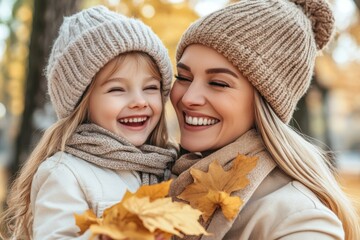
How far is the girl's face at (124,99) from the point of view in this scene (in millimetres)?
2734

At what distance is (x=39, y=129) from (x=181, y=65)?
2.65m

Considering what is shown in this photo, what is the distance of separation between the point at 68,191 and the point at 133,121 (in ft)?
1.74

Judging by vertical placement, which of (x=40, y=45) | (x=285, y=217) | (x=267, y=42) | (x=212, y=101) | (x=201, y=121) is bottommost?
(x=40, y=45)

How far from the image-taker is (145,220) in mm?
1793

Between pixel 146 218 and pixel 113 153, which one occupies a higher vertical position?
pixel 146 218

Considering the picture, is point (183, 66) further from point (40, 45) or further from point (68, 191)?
point (40, 45)

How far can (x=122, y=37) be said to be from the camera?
2.77m

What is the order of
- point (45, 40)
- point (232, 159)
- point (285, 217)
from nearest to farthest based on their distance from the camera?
point (285, 217), point (232, 159), point (45, 40)

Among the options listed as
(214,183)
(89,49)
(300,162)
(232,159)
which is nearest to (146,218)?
(214,183)

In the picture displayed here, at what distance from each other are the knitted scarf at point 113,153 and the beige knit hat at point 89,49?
7.7 inches

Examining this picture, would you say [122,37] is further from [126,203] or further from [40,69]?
[40,69]

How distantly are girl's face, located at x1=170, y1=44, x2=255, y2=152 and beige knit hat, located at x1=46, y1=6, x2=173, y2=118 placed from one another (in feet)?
0.76

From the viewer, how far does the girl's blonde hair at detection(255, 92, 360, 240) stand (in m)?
2.61

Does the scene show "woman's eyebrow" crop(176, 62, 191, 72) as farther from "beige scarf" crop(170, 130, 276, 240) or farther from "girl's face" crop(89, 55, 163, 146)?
"beige scarf" crop(170, 130, 276, 240)
